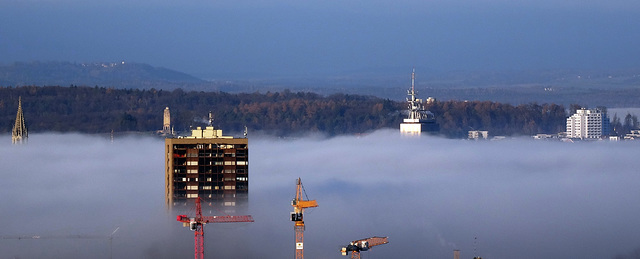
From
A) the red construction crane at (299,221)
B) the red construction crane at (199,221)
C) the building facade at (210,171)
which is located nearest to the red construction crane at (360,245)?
the red construction crane at (299,221)

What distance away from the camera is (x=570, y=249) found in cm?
15062

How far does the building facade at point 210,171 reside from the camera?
500ft

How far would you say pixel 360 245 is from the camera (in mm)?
138875

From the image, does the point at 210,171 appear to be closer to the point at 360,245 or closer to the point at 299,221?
the point at 299,221

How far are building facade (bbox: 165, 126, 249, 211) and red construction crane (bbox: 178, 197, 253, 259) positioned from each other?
1943 mm

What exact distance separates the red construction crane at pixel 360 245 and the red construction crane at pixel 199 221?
820 centimetres

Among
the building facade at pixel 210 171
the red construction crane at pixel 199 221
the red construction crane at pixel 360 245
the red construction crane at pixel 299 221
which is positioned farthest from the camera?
the building facade at pixel 210 171

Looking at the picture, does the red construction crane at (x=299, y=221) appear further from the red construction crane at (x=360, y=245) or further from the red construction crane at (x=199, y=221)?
the red construction crane at (x=199, y=221)

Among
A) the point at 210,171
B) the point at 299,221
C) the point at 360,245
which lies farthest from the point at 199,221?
the point at 210,171

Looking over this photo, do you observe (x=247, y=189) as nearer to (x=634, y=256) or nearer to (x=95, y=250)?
(x=95, y=250)

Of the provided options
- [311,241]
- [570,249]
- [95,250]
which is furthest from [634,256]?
[95,250]

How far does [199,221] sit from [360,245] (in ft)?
30.6

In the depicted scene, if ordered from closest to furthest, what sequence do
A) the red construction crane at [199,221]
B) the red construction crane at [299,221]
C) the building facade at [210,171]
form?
the red construction crane at [199,221]
the red construction crane at [299,221]
the building facade at [210,171]

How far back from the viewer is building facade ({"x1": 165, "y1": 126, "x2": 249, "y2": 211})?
500 ft
